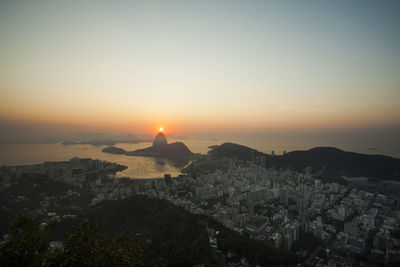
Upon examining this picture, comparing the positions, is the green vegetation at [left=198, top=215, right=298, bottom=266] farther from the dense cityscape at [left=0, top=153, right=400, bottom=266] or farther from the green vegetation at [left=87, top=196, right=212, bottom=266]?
the green vegetation at [left=87, top=196, right=212, bottom=266]

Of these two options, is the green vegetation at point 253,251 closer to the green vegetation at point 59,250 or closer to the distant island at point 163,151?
the green vegetation at point 59,250

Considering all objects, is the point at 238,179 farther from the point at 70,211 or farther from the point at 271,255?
the point at 70,211

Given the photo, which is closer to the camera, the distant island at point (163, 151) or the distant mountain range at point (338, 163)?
the distant mountain range at point (338, 163)

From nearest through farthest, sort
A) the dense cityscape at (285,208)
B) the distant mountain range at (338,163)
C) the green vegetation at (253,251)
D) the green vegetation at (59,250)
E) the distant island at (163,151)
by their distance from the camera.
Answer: the green vegetation at (59,250) < the green vegetation at (253,251) < the dense cityscape at (285,208) < the distant mountain range at (338,163) < the distant island at (163,151)

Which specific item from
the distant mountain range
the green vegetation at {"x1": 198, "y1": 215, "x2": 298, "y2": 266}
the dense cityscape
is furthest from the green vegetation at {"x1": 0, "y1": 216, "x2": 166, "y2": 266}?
the distant mountain range

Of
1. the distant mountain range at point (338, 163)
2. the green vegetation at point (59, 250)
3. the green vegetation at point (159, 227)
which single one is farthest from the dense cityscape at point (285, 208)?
the green vegetation at point (59, 250)

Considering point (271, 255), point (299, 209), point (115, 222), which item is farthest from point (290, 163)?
point (115, 222)

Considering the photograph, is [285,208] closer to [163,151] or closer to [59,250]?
[59,250]

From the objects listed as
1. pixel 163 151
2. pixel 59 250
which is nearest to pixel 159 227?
pixel 59 250
